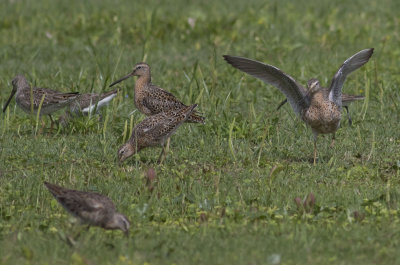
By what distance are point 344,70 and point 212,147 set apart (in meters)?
1.89

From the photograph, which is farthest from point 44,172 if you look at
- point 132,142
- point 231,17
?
point 231,17

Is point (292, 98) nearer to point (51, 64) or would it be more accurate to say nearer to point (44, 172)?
point (44, 172)

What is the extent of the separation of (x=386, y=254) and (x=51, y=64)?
9633 mm

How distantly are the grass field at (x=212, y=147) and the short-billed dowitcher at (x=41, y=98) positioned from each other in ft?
0.95

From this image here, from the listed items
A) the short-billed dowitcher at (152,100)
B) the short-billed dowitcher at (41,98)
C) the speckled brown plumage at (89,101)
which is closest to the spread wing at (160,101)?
the short-billed dowitcher at (152,100)

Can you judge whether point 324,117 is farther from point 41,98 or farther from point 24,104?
point 24,104

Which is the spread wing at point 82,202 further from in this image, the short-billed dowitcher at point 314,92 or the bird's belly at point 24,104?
the bird's belly at point 24,104

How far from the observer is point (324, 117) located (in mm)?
9625

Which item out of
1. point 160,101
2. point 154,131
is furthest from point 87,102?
point 154,131

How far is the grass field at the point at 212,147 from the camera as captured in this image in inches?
262

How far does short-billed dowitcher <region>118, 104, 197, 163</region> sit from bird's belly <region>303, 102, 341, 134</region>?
1.52m

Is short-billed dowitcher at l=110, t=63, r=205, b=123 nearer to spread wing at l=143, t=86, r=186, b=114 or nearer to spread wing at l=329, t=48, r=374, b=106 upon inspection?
spread wing at l=143, t=86, r=186, b=114

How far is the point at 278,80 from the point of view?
9.98m

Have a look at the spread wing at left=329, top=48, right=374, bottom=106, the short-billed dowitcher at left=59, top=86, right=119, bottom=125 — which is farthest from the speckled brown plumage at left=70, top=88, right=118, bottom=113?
the spread wing at left=329, top=48, right=374, bottom=106
